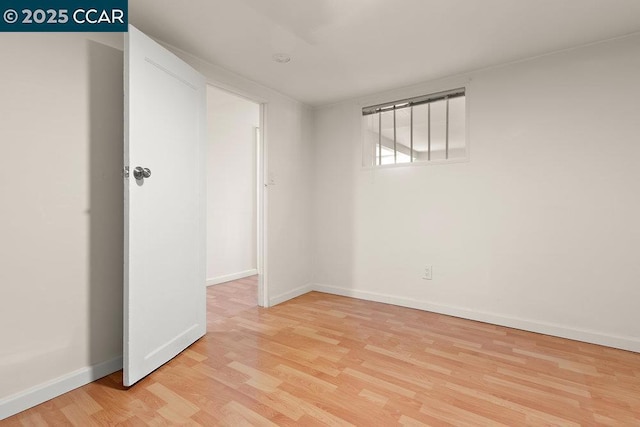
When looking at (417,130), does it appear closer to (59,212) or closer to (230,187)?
(230,187)

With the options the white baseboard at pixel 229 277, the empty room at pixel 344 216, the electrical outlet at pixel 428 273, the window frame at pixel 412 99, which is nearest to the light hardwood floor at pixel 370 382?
the empty room at pixel 344 216

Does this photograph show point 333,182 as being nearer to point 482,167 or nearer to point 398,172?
point 398,172

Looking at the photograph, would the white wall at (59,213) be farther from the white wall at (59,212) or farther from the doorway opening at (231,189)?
the doorway opening at (231,189)

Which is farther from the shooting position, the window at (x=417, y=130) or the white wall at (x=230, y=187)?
the white wall at (x=230, y=187)

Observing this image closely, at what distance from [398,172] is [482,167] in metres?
0.79

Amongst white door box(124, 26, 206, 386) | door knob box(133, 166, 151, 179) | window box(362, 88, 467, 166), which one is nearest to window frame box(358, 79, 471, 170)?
window box(362, 88, 467, 166)

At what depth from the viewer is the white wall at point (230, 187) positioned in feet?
13.7

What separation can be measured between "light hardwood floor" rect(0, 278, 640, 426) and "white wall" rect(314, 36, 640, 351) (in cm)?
29

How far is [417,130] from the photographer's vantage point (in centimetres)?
328

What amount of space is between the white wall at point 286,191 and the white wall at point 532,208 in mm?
764

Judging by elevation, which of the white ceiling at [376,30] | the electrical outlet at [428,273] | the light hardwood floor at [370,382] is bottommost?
the light hardwood floor at [370,382]

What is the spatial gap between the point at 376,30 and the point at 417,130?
1.38 m

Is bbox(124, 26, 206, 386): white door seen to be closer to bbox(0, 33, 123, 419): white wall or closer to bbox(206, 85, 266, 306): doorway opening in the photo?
bbox(0, 33, 123, 419): white wall

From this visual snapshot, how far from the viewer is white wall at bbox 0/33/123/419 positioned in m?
1.52
